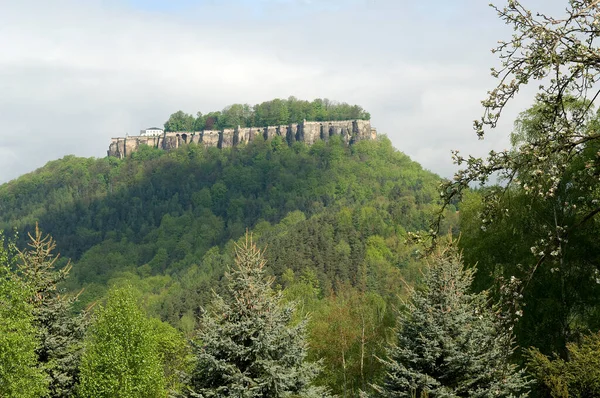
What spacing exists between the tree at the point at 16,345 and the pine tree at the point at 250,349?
20.1ft

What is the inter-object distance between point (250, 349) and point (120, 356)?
30.4ft

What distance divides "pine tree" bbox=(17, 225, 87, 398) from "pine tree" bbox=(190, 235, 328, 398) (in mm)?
7731

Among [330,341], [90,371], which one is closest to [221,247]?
[330,341]

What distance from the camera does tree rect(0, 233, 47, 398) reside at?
73.5ft

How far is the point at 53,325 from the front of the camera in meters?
26.6

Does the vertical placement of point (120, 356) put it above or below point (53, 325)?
below

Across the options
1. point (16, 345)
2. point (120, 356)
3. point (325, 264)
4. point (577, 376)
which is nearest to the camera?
point (577, 376)

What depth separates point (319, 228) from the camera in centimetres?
13138

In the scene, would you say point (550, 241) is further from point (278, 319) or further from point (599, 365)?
point (278, 319)

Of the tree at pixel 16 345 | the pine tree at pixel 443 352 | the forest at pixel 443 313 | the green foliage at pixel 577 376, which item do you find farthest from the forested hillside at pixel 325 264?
the green foliage at pixel 577 376

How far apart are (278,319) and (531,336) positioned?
452 inches

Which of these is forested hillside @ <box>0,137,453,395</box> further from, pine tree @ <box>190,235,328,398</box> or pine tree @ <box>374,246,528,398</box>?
pine tree @ <box>374,246,528,398</box>

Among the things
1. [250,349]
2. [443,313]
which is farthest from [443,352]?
[250,349]

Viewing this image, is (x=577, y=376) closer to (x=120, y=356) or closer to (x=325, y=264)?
(x=120, y=356)
